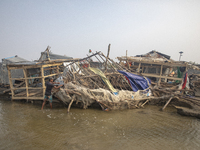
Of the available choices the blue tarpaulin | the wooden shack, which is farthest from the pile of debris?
the wooden shack

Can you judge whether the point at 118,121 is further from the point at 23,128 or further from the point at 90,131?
the point at 23,128

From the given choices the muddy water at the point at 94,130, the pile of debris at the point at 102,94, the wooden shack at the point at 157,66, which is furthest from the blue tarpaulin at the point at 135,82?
the muddy water at the point at 94,130

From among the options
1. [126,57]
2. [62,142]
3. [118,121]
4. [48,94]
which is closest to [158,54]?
[126,57]

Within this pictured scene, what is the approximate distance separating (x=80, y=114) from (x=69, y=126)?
1.31 m

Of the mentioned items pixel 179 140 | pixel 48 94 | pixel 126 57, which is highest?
pixel 126 57

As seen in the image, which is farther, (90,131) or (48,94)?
(48,94)

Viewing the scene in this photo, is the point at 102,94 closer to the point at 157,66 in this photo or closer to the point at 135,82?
the point at 135,82

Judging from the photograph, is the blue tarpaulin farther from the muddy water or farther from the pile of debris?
the muddy water

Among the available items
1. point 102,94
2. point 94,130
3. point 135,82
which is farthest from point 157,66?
point 94,130

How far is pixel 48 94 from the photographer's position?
23.3ft

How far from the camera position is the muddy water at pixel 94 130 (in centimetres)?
417

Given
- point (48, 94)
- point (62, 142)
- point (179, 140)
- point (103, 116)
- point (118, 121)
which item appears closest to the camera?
point (62, 142)

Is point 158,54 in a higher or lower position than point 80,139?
higher

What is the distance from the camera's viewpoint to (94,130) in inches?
198
